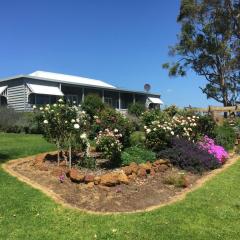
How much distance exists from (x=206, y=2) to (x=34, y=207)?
86.2 feet

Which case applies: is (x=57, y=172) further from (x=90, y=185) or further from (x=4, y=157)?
(x=4, y=157)

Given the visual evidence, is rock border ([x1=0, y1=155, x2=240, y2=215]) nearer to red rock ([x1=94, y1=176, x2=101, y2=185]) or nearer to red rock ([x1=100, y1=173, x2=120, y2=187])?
red rock ([x1=94, y1=176, x2=101, y2=185])

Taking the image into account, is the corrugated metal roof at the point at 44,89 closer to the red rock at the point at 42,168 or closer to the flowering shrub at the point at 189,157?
the flowering shrub at the point at 189,157

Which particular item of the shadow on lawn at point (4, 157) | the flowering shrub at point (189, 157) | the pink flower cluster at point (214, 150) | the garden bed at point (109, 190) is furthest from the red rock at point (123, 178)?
the shadow on lawn at point (4, 157)

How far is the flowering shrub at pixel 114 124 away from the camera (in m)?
11.3

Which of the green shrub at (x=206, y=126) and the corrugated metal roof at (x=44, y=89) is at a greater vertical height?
the corrugated metal roof at (x=44, y=89)

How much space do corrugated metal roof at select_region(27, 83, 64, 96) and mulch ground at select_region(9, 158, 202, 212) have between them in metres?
16.9

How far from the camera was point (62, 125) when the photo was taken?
1023 centimetres

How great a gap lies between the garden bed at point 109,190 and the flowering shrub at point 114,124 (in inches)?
74.9

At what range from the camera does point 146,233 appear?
5941 mm

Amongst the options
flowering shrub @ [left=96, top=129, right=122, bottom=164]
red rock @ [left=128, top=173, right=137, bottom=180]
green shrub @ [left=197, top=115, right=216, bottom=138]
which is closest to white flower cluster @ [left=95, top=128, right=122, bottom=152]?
flowering shrub @ [left=96, top=129, right=122, bottom=164]

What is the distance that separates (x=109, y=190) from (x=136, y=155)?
280cm

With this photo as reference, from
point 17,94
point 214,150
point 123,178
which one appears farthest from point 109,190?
point 17,94

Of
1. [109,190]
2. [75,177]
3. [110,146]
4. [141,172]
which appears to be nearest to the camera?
[109,190]
